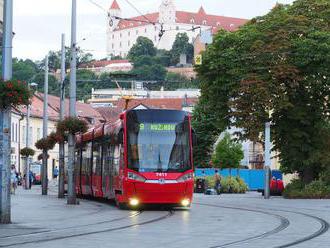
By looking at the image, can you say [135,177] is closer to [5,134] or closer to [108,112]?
[5,134]

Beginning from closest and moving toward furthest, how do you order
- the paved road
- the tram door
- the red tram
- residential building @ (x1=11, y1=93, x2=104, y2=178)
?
1. the paved road
2. the red tram
3. the tram door
4. residential building @ (x1=11, y1=93, x2=104, y2=178)

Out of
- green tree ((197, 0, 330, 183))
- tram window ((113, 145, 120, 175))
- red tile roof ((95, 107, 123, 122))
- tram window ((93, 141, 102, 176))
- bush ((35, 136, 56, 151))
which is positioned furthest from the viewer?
red tile roof ((95, 107, 123, 122))

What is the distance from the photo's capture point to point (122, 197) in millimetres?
29156

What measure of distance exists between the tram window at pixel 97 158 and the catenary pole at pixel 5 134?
43.2 feet

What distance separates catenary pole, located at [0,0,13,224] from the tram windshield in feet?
23.3

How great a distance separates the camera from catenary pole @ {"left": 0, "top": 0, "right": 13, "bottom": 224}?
2172 centimetres

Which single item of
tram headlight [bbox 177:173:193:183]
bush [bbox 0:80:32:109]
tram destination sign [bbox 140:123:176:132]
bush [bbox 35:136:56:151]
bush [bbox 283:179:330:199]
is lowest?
bush [bbox 283:179:330:199]

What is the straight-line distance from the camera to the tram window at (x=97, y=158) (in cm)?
3525

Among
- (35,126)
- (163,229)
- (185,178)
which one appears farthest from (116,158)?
(35,126)

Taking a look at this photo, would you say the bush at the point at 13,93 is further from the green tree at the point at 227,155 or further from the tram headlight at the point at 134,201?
the green tree at the point at 227,155

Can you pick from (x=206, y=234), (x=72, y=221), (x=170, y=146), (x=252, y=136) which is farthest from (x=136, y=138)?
(x=252, y=136)

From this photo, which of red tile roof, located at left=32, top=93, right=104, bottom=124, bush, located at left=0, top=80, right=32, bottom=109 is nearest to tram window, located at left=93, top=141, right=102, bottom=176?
bush, located at left=0, top=80, right=32, bottom=109

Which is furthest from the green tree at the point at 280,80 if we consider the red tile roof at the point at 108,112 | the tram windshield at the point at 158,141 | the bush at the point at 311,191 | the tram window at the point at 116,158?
the red tile roof at the point at 108,112

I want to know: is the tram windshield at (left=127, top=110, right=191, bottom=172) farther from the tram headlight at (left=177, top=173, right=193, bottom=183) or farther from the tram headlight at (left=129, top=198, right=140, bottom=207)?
the tram headlight at (left=129, top=198, right=140, bottom=207)
